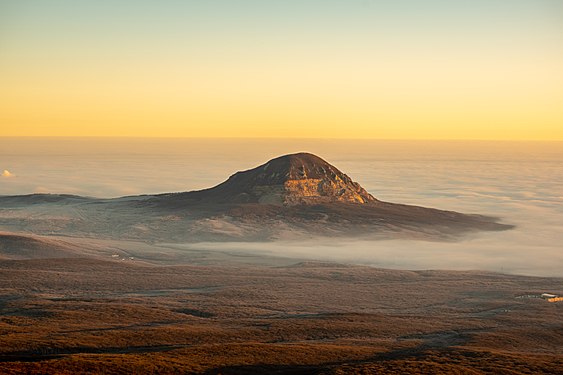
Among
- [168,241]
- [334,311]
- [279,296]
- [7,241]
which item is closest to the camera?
[334,311]

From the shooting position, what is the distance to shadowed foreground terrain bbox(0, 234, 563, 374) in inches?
2416

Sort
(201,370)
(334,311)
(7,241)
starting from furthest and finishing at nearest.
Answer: (7,241), (334,311), (201,370)

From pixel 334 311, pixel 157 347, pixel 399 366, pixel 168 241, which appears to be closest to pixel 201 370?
pixel 157 347

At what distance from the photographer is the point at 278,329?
250 ft

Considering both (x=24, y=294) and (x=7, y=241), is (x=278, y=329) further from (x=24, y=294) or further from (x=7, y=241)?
(x=7, y=241)

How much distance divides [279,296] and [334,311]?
1018 centimetres

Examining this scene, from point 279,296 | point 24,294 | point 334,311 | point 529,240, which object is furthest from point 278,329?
point 529,240

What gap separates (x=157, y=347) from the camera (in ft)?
220

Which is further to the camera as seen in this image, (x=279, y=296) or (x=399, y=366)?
(x=279, y=296)

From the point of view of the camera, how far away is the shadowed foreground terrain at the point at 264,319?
61375 mm

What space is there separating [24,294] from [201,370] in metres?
45.8

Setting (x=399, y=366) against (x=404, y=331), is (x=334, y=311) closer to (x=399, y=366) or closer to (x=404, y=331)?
(x=404, y=331)

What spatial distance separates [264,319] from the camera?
270 ft

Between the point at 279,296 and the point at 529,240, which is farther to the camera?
the point at 529,240
